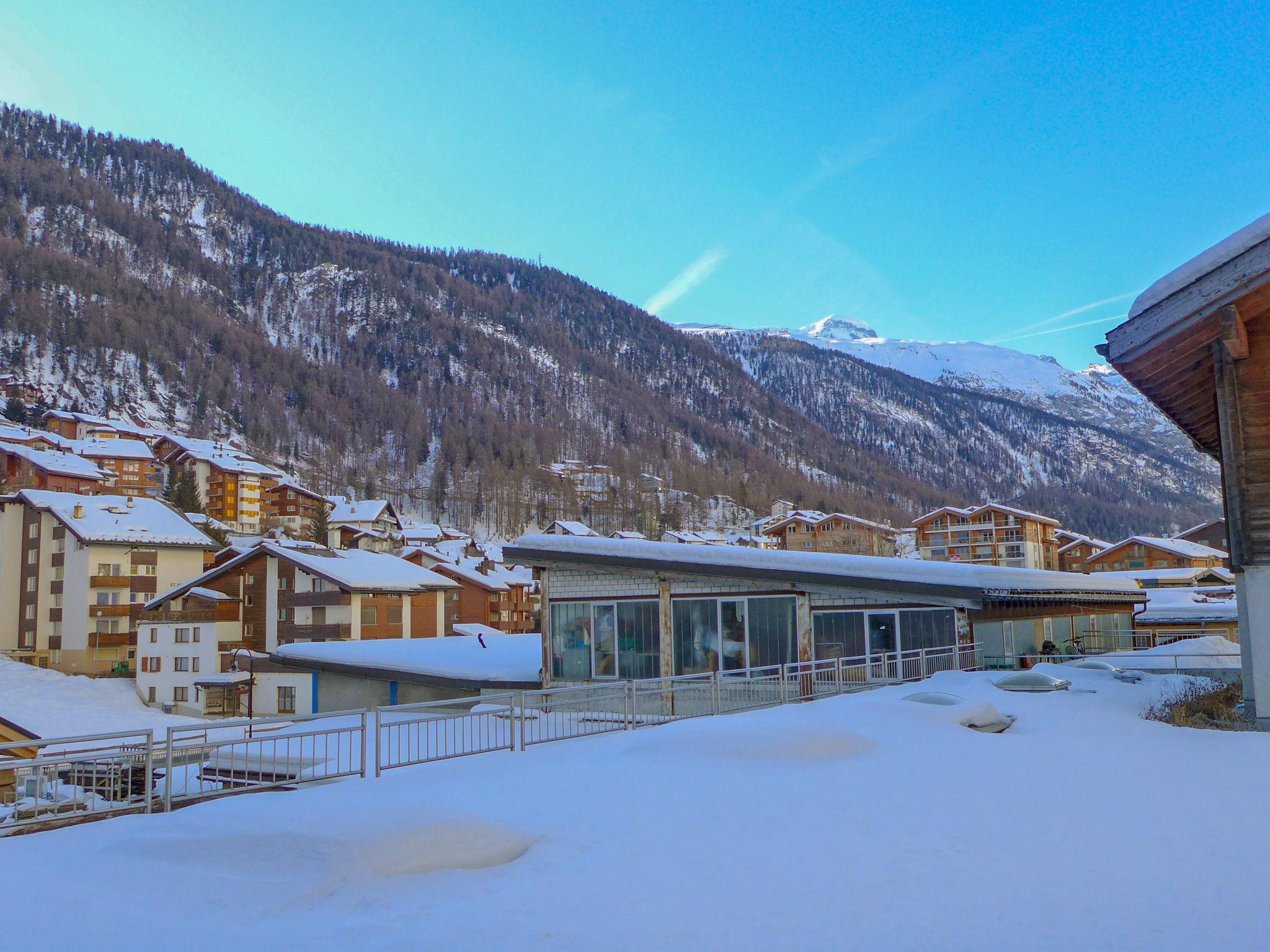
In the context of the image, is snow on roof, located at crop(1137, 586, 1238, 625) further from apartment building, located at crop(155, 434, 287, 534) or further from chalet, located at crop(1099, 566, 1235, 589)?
apartment building, located at crop(155, 434, 287, 534)

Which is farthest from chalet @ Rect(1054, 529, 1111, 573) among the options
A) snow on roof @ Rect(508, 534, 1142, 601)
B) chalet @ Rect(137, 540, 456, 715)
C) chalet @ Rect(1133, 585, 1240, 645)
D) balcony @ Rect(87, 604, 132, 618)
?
snow on roof @ Rect(508, 534, 1142, 601)

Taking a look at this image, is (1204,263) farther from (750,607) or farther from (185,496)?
(185,496)

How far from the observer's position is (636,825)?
28.6 feet

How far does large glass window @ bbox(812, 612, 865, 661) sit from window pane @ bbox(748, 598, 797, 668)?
0.51 m

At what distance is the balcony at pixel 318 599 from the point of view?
175 feet

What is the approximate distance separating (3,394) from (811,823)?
161822 mm

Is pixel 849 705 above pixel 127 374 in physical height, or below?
below

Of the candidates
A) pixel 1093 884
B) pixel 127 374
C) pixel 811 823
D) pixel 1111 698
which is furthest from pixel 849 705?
pixel 127 374

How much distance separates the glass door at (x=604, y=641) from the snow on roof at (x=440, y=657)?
2032 mm

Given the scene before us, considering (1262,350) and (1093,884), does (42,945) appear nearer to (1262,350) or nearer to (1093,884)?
(1093,884)

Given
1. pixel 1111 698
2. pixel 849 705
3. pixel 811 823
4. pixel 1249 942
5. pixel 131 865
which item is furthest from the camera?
pixel 1111 698

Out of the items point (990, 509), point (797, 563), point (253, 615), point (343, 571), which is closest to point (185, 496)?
point (253, 615)

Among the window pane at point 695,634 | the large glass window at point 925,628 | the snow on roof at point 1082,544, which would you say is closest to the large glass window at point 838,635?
the large glass window at point 925,628

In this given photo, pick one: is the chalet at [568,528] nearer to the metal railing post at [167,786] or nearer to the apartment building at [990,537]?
the apartment building at [990,537]
